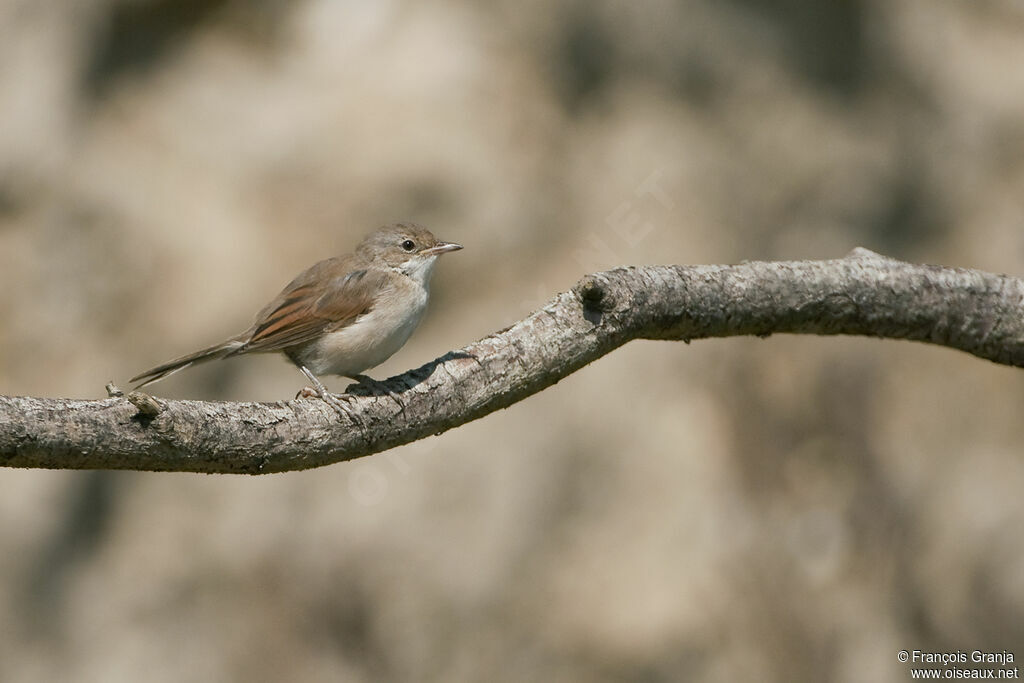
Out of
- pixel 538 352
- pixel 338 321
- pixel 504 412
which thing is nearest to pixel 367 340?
pixel 338 321

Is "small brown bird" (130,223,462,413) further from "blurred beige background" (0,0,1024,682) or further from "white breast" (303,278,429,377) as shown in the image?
"blurred beige background" (0,0,1024,682)

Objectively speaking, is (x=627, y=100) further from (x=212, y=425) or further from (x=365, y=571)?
(x=212, y=425)

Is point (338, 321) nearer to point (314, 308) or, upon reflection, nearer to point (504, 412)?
point (314, 308)

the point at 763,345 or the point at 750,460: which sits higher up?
the point at 763,345

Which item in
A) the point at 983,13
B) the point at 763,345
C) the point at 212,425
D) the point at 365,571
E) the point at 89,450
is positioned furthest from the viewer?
the point at 983,13

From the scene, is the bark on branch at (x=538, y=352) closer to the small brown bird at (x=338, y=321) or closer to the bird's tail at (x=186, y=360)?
the small brown bird at (x=338, y=321)

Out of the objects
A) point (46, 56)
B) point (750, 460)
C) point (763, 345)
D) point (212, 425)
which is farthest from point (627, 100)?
point (212, 425)

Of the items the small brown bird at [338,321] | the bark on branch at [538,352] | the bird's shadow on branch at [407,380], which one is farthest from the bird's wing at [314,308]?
the bark on branch at [538,352]
